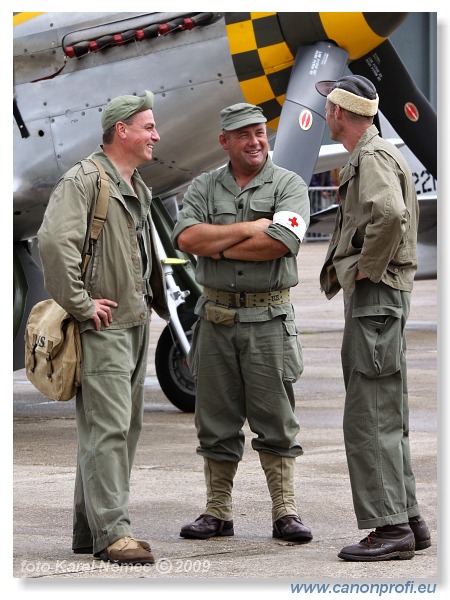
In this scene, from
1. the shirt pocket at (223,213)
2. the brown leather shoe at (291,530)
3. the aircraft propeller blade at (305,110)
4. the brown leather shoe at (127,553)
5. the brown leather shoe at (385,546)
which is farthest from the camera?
the aircraft propeller blade at (305,110)

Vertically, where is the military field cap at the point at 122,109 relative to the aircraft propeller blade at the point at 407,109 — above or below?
below

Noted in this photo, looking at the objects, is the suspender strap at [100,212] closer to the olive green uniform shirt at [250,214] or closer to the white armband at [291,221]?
the olive green uniform shirt at [250,214]

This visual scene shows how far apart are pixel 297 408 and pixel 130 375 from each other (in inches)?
180

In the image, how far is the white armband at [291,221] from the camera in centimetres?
515

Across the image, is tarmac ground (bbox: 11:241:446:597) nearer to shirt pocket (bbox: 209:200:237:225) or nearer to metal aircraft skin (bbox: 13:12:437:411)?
shirt pocket (bbox: 209:200:237:225)

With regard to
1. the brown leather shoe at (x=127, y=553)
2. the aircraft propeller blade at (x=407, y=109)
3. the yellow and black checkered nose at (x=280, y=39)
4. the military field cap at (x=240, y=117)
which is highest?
the yellow and black checkered nose at (x=280, y=39)

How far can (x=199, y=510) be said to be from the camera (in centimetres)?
593

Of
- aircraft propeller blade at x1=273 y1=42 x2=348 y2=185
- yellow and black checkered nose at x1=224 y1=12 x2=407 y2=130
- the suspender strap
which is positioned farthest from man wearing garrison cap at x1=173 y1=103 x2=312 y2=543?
yellow and black checkered nose at x1=224 y1=12 x2=407 y2=130

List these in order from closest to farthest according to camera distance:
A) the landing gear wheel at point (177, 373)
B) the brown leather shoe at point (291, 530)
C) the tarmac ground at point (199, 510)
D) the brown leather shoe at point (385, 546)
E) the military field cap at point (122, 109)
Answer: the tarmac ground at point (199, 510) < the brown leather shoe at point (385, 546) < the military field cap at point (122, 109) < the brown leather shoe at point (291, 530) < the landing gear wheel at point (177, 373)

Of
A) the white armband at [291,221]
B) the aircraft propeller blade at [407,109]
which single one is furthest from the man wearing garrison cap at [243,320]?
the aircraft propeller blade at [407,109]

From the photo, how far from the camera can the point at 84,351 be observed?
484 cm

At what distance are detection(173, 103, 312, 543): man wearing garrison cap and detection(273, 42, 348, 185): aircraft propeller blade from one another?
1.92 metres

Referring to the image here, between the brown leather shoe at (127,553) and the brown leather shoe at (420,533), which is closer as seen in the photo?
the brown leather shoe at (127,553)

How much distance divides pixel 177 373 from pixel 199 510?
3118 mm
